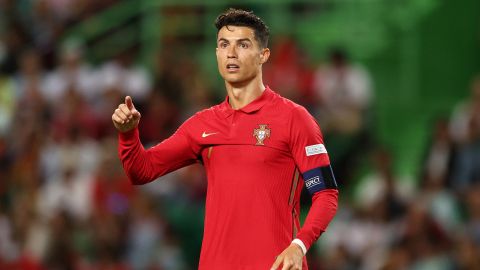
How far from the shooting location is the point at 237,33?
20.8 feet

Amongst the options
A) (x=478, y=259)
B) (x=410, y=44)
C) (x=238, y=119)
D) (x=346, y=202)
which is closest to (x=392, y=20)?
(x=410, y=44)

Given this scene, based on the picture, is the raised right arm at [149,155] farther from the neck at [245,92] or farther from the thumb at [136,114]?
the neck at [245,92]

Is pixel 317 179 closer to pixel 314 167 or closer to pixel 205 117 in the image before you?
pixel 314 167

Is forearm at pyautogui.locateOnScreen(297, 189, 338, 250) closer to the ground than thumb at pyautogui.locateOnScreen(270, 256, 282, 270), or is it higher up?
higher up

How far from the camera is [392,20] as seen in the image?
49.1ft

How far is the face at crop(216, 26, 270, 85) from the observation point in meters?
6.30

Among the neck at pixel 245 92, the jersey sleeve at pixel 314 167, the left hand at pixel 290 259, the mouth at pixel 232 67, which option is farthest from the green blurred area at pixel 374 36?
the left hand at pixel 290 259

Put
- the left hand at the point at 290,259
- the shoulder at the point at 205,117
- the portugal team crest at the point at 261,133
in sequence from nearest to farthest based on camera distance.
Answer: the left hand at the point at 290,259 < the portugal team crest at the point at 261,133 < the shoulder at the point at 205,117

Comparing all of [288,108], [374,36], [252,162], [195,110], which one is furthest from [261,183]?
[374,36]

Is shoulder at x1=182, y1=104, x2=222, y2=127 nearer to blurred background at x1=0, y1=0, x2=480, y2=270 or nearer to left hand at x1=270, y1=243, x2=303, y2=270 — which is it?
left hand at x1=270, y1=243, x2=303, y2=270

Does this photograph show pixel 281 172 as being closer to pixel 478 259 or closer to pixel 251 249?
pixel 251 249

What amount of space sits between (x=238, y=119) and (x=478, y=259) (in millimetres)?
5244

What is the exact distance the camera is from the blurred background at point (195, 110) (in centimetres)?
1198

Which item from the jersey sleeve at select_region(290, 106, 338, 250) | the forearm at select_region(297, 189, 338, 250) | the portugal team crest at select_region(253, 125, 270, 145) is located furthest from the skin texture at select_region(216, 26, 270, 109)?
the forearm at select_region(297, 189, 338, 250)
